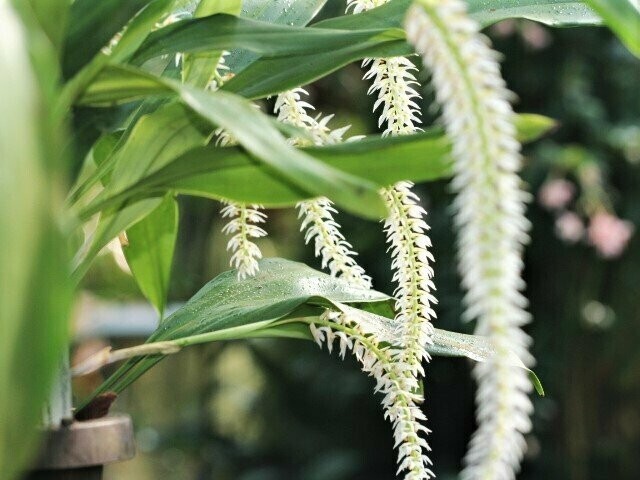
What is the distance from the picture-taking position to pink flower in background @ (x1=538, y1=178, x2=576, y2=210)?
1.79 metres

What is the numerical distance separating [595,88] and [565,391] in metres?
0.64

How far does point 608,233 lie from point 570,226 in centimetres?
8

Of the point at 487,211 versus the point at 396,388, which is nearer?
the point at 487,211

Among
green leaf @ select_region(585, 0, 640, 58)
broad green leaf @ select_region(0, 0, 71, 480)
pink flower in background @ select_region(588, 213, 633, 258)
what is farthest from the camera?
pink flower in background @ select_region(588, 213, 633, 258)

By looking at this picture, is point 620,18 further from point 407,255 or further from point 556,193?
point 556,193

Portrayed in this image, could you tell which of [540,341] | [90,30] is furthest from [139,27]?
[540,341]

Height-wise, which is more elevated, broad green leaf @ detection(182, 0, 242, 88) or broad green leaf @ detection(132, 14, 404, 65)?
broad green leaf @ detection(182, 0, 242, 88)

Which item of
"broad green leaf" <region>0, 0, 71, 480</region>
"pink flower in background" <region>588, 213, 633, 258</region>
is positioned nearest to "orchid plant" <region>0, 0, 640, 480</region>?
"broad green leaf" <region>0, 0, 71, 480</region>

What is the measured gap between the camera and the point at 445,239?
1.92m

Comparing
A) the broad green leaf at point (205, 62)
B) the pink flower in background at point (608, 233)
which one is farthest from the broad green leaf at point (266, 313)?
the pink flower in background at point (608, 233)

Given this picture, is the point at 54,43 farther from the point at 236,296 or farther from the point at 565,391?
the point at 565,391

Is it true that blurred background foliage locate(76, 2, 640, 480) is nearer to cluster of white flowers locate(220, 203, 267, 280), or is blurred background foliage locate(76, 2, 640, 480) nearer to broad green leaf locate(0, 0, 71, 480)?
cluster of white flowers locate(220, 203, 267, 280)

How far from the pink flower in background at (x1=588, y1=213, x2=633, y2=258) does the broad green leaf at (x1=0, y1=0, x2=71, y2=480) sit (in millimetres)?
1631

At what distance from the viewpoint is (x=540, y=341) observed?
1.96 meters
